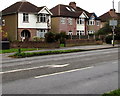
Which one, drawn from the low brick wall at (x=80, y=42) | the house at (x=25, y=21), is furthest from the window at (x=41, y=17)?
the low brick wall at (x=80, y=42)

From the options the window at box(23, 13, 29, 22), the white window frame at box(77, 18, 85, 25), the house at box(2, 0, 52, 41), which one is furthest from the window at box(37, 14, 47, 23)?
the white window frame at box(77, 18, 85, 25)

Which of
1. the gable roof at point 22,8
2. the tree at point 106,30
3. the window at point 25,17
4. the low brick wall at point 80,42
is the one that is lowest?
the low brick wall at point 80,42

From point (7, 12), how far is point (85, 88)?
43943mm

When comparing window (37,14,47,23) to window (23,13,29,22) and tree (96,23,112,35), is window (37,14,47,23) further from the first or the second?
tree (96,23,112,35)

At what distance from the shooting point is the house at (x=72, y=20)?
54.8m

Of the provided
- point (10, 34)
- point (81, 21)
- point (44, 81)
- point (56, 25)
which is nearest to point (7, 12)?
point (10, 34)

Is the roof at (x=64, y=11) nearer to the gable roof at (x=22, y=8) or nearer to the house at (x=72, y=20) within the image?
the house at (x=72, y=20)

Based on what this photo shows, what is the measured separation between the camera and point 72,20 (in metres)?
57.2

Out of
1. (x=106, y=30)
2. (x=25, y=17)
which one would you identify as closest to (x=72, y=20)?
(x=106, y=30)

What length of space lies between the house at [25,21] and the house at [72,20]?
144 inches

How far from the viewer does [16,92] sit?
8344 mm

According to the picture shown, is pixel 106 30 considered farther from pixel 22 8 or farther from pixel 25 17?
pixel 22 8

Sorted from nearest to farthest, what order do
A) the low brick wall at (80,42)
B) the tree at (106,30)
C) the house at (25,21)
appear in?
the low brick wall at (80,42) < the house at (25,21) < the tree at (106,30)

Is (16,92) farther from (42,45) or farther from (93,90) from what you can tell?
(42,45)
